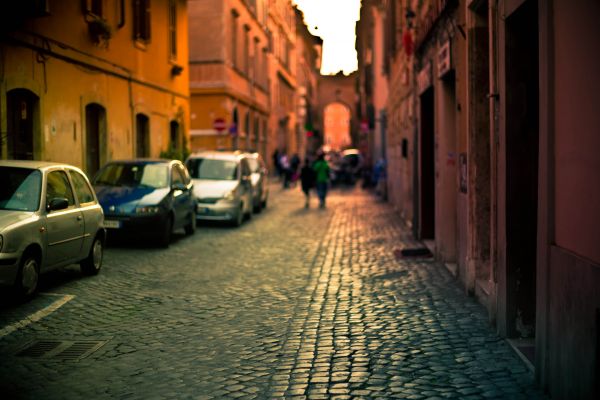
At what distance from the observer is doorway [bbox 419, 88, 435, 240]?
14.3 metres

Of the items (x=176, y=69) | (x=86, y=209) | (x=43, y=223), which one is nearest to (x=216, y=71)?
(x=176, y=69)

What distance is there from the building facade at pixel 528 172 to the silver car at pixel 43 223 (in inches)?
184

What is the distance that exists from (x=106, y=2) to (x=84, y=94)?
2521mm

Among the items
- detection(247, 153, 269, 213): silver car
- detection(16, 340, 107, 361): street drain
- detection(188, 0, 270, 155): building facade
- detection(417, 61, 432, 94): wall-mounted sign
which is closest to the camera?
detection(16, 340, 107, 361): street drain

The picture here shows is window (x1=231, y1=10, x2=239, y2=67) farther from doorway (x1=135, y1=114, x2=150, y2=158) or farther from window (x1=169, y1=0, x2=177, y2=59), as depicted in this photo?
doorway (x1=135, y1=114, x2=150, y2=158)

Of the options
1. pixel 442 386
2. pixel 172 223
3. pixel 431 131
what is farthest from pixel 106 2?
pixel 442 386

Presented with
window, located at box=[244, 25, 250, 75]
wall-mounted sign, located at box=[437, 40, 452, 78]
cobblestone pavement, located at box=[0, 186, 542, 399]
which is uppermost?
window, located at box=[244, 25, 250, 75]

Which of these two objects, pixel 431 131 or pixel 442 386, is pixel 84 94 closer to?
pixel 431 131

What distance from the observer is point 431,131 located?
14.5m

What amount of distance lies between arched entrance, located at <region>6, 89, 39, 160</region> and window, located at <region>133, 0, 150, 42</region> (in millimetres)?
5992

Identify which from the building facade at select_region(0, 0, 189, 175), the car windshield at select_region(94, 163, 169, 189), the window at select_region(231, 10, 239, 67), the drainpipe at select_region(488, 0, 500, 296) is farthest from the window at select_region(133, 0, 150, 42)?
the drainpipe at select_region(488, 0, 500, 296)

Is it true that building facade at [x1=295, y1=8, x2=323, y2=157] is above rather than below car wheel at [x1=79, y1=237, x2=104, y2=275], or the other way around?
above

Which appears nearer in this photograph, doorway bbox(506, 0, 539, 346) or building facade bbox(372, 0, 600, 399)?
building facade bbox(372, 0, 600, 399)

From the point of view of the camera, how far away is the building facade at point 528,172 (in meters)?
4.44
